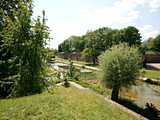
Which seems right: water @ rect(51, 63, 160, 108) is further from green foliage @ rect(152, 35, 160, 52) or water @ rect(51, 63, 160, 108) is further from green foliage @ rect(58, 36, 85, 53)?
green foliage @ rect(58, 36, 85, 53)

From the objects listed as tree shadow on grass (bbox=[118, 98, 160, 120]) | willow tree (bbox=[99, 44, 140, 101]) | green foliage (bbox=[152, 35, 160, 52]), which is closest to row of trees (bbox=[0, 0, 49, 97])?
tree shadow on grass (bbox=[118, 98, 160, 120])

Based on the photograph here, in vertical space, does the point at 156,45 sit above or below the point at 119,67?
above

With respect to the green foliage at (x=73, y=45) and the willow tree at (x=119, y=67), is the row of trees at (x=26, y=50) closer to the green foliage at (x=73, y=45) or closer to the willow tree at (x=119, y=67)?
the willow tree at (x=119, y=67)

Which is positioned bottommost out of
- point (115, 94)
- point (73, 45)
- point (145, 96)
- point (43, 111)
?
point (145, 96)

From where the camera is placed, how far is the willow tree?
27281mm

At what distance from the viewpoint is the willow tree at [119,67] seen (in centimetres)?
2728

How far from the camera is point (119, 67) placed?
2716 cm

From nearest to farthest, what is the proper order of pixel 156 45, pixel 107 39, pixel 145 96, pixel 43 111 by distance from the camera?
pixel 43 111 < pixel 145 96 < pixel 107 39 < pixel 156 45

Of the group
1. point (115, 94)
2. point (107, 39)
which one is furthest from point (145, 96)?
point (107, 39)

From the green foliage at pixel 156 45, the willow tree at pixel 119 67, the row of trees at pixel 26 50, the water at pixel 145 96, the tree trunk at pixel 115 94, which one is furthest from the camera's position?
the green foliage at pixel 156 45

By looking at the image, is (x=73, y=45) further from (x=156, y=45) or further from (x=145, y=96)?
(x=145, y=96)

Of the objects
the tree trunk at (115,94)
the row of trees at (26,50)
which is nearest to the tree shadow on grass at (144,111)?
the tree trunk at (115,94)

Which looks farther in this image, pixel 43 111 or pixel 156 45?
pixel 156 45

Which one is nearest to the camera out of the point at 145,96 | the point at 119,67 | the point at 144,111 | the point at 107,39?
the point at 144,111
